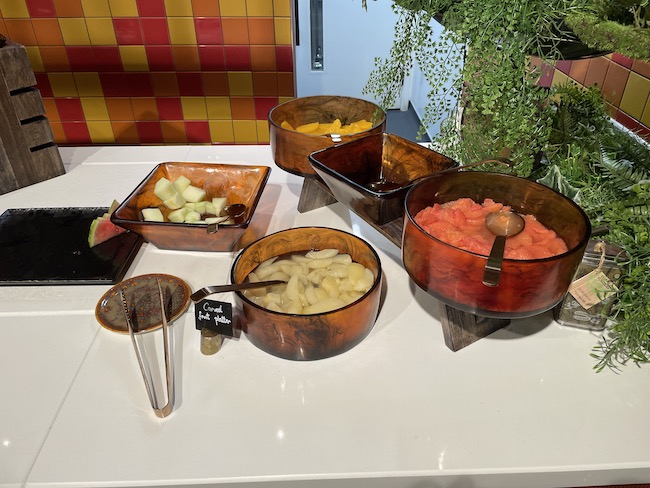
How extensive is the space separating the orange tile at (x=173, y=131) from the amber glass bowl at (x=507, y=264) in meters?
1.79

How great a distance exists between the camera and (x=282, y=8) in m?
2.14

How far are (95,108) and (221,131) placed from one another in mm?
579

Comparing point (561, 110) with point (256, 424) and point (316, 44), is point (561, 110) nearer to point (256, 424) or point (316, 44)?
point (256, 424)

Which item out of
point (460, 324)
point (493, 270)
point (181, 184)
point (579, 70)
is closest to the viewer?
point (493, 270)

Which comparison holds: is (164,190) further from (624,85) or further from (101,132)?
(101,132)

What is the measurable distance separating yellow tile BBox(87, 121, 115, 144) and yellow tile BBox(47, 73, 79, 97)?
0.15m

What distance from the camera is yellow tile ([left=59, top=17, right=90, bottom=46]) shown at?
2156mm

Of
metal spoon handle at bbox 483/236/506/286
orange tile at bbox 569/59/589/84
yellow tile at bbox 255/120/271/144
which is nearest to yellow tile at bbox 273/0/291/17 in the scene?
yellow tile at bbox 255/120/271/144

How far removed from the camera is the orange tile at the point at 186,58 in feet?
7.31

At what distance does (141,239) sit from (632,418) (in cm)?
104

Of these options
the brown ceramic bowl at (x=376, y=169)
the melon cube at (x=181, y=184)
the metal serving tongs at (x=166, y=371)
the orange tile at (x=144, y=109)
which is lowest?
the orange tile at (x=144, y=109)

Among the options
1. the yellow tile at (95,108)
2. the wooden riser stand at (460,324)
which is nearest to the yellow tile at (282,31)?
the yellow tile at (95,108)

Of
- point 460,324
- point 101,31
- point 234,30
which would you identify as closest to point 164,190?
point 460,324

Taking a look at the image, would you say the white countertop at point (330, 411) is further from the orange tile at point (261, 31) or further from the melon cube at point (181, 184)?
the orange tile at point (261, 31)
